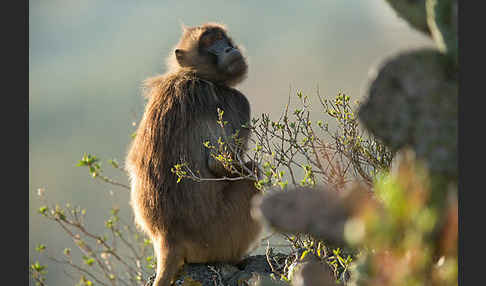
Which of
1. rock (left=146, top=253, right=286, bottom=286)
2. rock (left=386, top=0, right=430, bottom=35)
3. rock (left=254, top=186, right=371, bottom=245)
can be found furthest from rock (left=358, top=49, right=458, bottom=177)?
rock (left=146, top=253, right=286, bottom=286)

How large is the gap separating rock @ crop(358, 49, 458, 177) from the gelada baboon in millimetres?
3245

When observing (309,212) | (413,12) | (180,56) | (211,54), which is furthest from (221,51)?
(309,212)

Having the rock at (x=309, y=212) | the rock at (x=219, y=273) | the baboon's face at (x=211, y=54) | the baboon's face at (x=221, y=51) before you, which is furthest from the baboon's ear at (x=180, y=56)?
the rock at (x=309, y=212)

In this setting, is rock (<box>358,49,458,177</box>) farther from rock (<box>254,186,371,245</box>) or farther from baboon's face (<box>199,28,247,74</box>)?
baboon's face (<box>199,28,247,74</box>)

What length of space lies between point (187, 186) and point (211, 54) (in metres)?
1.55

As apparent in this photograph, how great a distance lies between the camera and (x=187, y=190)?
527 centimetres

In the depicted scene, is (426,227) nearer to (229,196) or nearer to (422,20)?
(422,20)

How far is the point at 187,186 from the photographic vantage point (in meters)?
5.27

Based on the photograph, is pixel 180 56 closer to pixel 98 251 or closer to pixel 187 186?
pixel 187 186

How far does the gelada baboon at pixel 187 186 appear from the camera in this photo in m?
5.27

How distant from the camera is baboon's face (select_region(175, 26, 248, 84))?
612 cm

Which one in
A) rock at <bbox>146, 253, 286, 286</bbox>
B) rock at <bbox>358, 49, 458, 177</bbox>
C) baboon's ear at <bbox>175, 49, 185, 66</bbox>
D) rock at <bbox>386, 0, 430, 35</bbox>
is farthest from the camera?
baboon's ear at <bbox>175, 49, 185, 66</bbox>

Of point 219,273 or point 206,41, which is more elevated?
point 206,41

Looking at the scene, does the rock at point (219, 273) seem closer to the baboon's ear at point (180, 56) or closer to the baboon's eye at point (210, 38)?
the baboon's ear at point (180, 56)
